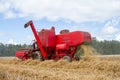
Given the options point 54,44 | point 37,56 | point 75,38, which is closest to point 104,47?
point 37,56

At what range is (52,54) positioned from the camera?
71.6 ft

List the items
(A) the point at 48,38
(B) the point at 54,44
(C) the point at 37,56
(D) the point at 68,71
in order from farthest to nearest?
1. (C) the point at 37,56
2. (B) the point at 54,44
3. (A) the point at 48,38
4. (D) the point at 68,71

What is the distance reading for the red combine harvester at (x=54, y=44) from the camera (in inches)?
757

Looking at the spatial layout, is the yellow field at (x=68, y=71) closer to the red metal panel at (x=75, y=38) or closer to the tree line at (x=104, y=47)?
the red metal panel at (x=75, y=38)

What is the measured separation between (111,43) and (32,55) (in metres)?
69.2

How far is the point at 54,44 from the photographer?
21500 mm

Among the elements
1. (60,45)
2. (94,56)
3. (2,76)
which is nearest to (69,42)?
(60,45)

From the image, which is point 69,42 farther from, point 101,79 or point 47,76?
point 101,79

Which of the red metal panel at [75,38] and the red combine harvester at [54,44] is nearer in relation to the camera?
the red metal panel at [75,38]

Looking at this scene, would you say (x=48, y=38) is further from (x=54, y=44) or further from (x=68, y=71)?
(x=68, y=71)

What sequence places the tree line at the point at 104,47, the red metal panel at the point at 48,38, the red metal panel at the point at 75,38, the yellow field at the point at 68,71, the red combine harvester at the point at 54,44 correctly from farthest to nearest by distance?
the tree line at the point at 104,47, the red metal panel at the point at 48,38, the red combine harvester at the point at 54,44, the red metal panel at the point at 75,38, the yellow field at the point at 68,71

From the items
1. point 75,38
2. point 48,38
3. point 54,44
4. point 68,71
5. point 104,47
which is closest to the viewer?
point 68,71

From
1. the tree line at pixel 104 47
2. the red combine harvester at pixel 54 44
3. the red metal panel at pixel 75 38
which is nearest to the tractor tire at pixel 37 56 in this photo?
the red combine harvester at pixel 54 44

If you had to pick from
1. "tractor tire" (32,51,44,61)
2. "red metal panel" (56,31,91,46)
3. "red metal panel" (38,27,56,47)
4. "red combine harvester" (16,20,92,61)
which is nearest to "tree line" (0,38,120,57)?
"red metal panel" (56,31,91,46)
